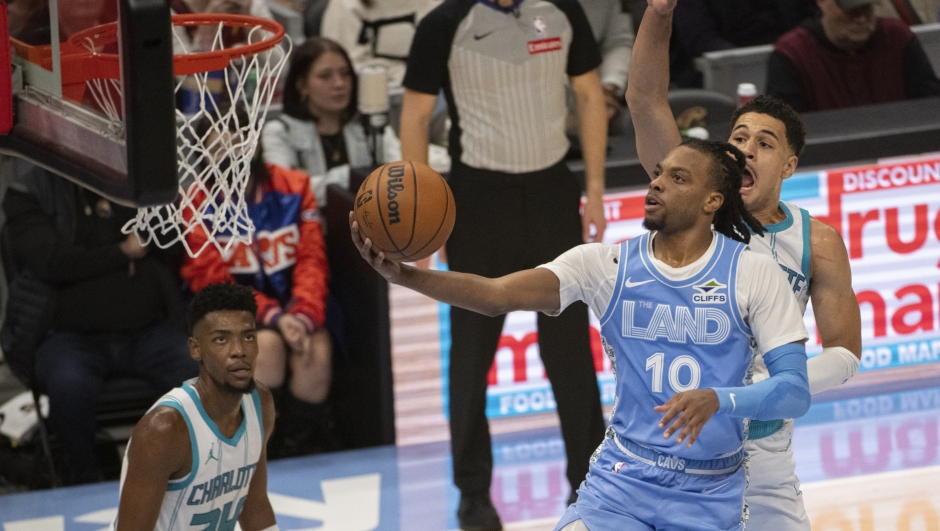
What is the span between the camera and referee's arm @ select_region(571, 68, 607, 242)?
5.50m

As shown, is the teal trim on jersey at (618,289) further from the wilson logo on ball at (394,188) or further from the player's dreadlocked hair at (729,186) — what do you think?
the wilson logo on ball at (394,188)

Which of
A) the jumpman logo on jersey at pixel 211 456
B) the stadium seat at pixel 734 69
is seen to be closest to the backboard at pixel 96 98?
the jumpman logo on jersey at pixel 211 456

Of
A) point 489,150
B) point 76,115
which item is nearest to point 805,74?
point 489,150

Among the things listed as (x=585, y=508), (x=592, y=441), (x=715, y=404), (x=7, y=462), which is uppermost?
(x=715, y=404)

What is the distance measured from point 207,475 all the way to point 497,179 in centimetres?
190

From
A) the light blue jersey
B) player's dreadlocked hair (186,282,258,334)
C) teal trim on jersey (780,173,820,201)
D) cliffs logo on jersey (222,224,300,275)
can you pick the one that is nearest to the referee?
cliffs logo on jersey (222,224,300,275)

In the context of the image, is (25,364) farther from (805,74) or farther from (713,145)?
(805,74)

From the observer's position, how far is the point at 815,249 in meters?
3.83

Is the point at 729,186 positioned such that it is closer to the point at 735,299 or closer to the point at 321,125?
the point at 735,299

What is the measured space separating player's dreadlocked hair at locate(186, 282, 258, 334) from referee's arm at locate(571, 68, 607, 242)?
5.77ft

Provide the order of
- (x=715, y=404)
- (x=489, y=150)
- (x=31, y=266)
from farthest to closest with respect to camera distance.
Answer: (x=31, y=266) → (x=489, y=150) → (x=715, y=404)

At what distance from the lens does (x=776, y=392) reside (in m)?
3.21

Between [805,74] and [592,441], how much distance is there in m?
3.14

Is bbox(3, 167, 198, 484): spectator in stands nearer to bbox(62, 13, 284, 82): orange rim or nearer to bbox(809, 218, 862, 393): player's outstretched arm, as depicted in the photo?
bbox(62, 13, 284, 82): orange rim
